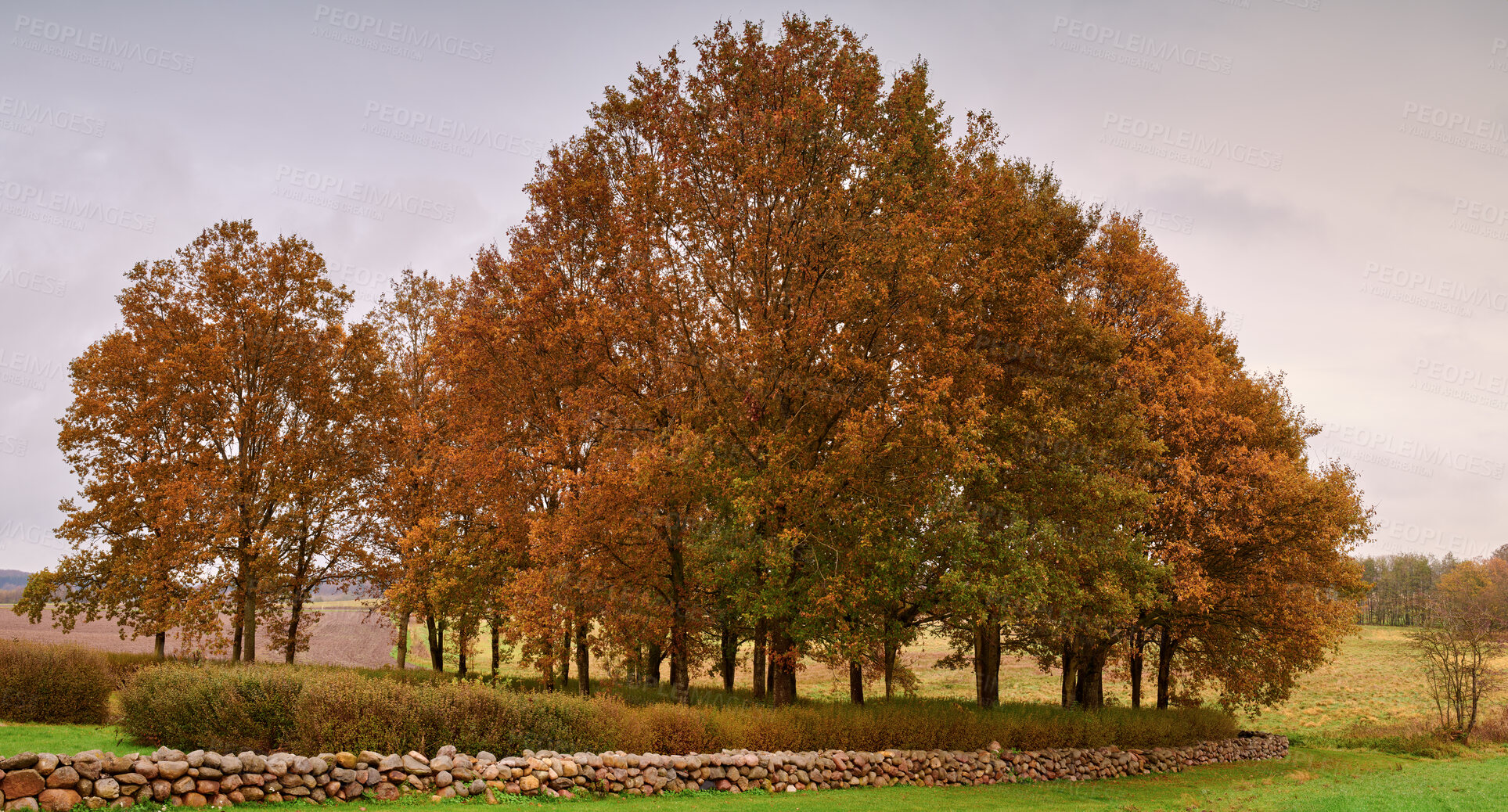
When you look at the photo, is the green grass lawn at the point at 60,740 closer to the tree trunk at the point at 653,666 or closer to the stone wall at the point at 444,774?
the stone wall at the point at 444,774

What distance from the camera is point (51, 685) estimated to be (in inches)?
672

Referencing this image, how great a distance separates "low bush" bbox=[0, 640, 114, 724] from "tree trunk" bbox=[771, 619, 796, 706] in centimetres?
1435

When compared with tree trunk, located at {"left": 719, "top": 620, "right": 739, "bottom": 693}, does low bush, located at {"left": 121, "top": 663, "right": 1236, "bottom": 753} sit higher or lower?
A: higher

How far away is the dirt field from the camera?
3288cm

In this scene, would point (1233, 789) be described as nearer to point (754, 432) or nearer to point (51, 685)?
point (754, 432)

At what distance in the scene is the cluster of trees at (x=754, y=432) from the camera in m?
18.1

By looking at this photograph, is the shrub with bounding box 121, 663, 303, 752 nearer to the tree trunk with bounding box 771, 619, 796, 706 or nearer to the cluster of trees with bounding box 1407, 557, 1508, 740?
the tree trunk with bounding box 771, 619, 796, 706

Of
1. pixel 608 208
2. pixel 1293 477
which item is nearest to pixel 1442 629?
pixel 1293 477

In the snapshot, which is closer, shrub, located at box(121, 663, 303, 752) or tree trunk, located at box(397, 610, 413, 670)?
shrub, located at box(121, 663, 303, 752)

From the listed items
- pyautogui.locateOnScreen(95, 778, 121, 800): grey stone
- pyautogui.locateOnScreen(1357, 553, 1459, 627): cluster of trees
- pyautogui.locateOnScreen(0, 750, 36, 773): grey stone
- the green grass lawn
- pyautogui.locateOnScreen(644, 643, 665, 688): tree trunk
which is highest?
pyautogui.locateOnScreen(0, 750, 36, 773): grey stone

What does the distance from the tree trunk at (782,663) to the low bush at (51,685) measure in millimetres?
14346

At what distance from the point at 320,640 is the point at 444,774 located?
50.8m

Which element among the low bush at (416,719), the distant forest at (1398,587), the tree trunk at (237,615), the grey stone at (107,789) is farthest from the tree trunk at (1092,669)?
the distant forest at (1398,587)

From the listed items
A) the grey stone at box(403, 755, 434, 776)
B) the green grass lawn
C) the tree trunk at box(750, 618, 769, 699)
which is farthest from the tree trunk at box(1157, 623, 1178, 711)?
the green grass lawn
